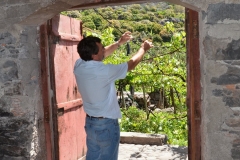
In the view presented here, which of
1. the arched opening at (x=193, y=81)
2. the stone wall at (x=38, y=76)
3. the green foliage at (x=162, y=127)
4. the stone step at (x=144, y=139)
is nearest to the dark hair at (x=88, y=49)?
the stone wall at (x=38, y=76)

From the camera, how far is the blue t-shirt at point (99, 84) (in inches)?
116

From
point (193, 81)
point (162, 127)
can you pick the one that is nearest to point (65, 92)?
point (193, 81)

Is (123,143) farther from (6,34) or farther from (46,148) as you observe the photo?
(6,34)

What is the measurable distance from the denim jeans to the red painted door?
651 millimetres

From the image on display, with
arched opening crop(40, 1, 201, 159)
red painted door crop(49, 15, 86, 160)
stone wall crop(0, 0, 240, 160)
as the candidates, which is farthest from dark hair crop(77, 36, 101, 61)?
arched opening crop(40, 1, 201, 159)

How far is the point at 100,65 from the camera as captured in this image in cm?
298

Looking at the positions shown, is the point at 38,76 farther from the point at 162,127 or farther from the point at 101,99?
the point at 162,127

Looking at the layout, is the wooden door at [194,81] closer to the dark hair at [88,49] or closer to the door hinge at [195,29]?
the door hinge at [195,29]

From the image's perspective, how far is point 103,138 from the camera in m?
2.97

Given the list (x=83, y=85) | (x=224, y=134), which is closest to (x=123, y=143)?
(x=83, y=85)

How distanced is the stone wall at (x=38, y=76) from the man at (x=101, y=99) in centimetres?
57

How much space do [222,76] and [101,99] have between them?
1021 millimetres

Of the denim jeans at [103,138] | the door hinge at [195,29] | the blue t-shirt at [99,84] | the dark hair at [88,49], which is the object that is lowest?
the denim jeans at [103,138]

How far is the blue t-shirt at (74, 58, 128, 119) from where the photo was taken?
2949mm
